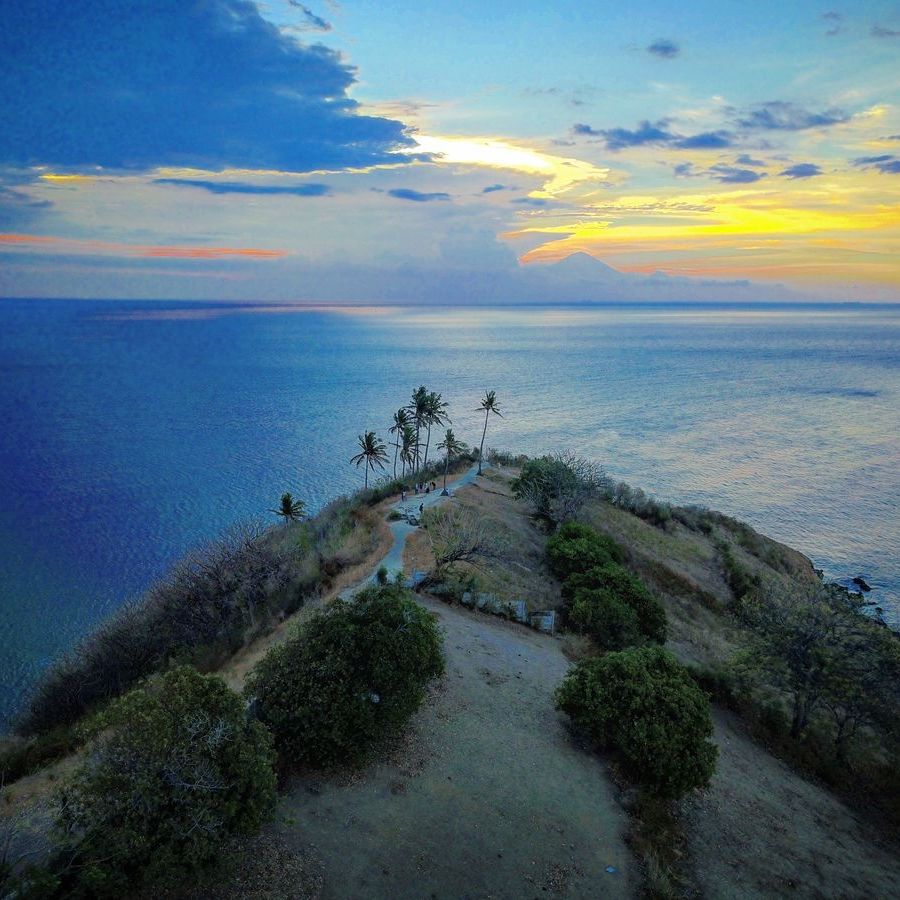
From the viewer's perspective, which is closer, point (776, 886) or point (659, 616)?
point (776, 886)

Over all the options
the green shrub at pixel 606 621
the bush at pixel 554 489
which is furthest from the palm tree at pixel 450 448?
the green shrub at pixel 606 621

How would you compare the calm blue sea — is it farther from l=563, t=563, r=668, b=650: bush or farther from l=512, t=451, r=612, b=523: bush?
l=563, t=563, r=668, b=650: bush

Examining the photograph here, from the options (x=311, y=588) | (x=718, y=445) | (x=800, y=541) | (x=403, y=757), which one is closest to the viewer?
(x=403, y=757)

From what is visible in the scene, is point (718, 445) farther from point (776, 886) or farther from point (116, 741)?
point (116, 741)

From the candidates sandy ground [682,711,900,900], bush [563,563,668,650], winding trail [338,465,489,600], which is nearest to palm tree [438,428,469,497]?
winding trail [338,465,489,600]

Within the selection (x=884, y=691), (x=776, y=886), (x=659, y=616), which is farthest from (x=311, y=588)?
(x=884, y=691)

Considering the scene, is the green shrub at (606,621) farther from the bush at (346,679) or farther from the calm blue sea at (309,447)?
the calm blue sea at (309,447)

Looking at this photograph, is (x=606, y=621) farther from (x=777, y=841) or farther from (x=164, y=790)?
(x=164, y=790)

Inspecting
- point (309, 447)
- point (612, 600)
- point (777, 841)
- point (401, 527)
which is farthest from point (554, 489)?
point (309, 447)
